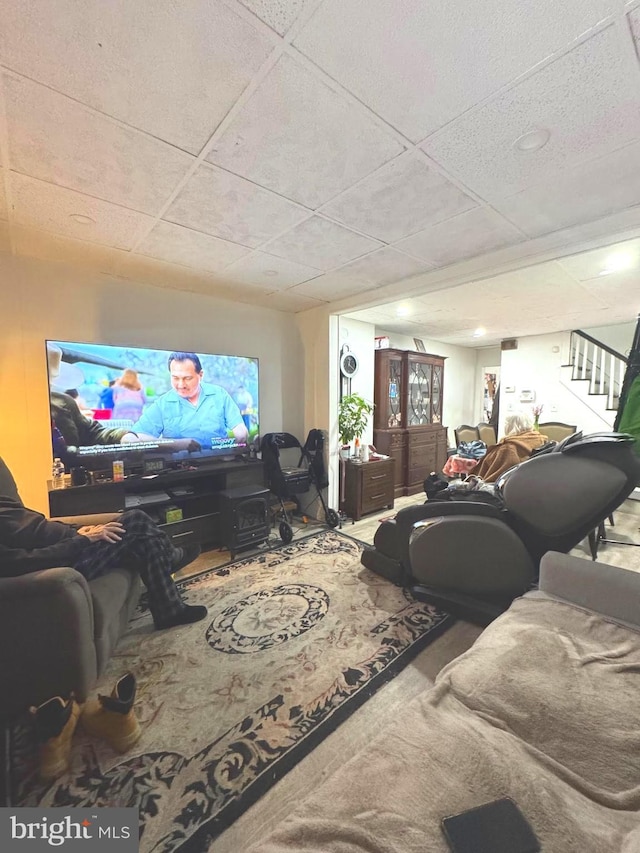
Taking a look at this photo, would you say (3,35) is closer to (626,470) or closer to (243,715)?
(243,715)

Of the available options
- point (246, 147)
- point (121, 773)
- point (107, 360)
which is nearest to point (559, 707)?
point (121, 773)

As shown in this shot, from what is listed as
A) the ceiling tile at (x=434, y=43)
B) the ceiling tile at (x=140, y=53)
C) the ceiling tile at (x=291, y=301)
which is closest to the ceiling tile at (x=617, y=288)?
the ceiling tile at (x=291, y=301)

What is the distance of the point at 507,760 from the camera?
79cm

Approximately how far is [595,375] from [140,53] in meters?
6.55

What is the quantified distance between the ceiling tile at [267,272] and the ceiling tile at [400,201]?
2.39 ft

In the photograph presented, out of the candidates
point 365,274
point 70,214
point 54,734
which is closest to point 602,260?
point 365,274

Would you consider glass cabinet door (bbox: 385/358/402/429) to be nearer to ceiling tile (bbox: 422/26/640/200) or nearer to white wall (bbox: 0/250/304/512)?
white wall (bbox: 0/250/304/512)

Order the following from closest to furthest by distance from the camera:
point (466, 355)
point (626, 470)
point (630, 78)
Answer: point (630, 78), point (626, 470), point (466, 355)

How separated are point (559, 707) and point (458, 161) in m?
2.02

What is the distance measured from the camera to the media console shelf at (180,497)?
2432 mm

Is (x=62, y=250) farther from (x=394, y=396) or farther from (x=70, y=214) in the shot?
(x=394, y=396)

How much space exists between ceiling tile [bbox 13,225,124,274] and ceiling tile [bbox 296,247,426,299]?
1529mm

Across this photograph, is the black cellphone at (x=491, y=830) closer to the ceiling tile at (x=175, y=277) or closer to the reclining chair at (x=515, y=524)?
the reclining chair at (x=515, y=524)

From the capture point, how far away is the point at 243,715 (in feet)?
4.75
